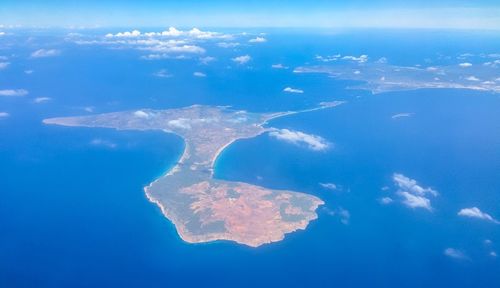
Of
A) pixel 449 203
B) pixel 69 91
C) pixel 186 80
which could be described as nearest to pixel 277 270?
pixel 449 203

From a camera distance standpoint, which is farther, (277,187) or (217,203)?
(277,187)

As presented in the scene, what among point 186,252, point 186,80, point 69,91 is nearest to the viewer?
point 186,252

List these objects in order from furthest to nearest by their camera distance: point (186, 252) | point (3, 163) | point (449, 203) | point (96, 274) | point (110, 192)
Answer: point (3, 163) → point (110, 192) → point (449, 203) → point (186, 252) → point (96, 274)

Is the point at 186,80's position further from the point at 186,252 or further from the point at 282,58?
the point at 186,252

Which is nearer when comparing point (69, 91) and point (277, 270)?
point (277, 270)

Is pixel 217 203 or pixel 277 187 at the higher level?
pixel 217 203

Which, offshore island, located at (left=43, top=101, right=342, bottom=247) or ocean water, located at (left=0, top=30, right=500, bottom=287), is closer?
ocean water, located at (left=0, top=30, right=500, bottom=287)

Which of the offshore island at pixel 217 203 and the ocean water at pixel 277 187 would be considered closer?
the ocean water at pixel 277 187
